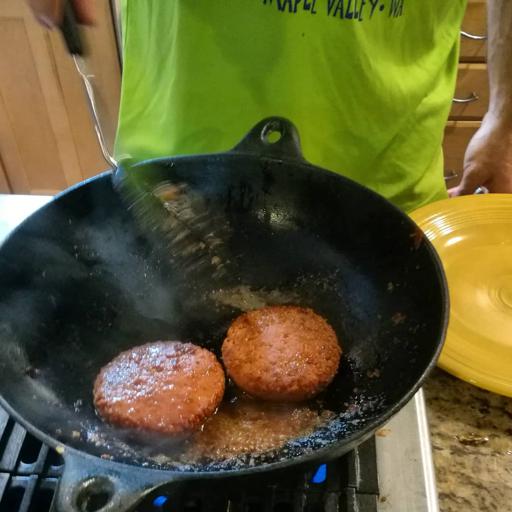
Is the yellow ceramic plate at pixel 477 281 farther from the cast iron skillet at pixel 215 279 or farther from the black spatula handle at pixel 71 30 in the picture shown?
the black spatula handle at pixel 71 30

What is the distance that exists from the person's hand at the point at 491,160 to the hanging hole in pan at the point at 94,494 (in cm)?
84

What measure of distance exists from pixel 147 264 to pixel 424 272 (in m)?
0.40

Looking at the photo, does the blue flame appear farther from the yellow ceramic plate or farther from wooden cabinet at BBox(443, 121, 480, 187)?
wooden cabinet at BBox(443, 121, 480, 187)

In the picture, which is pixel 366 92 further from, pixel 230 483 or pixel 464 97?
pixel 464 97

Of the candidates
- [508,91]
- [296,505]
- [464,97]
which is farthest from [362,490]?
[464,97]

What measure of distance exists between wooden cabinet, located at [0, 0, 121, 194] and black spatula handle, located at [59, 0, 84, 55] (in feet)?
2.94

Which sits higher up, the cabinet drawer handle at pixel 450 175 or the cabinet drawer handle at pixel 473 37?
the cabinet drawer handle at pixel 473 37

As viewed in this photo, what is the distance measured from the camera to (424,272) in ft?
2.17

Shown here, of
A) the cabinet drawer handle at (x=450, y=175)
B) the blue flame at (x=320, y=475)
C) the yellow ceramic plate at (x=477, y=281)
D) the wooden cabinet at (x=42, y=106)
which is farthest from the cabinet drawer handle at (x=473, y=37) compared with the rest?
the blue flame at (x=320, y=475)

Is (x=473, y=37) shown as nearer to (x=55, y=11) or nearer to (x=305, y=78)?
(x=305, y=78)

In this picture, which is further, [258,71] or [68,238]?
[258,71]

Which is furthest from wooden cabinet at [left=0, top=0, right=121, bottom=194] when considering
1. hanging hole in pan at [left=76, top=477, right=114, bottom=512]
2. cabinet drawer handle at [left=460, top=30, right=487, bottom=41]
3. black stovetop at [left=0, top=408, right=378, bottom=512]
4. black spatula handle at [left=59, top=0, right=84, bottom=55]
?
hanging hole in pan at [left=76, top=477, right=114, bottom=512]

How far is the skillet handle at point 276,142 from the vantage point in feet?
2.50

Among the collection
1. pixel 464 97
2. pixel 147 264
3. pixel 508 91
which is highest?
pixel 508 91
